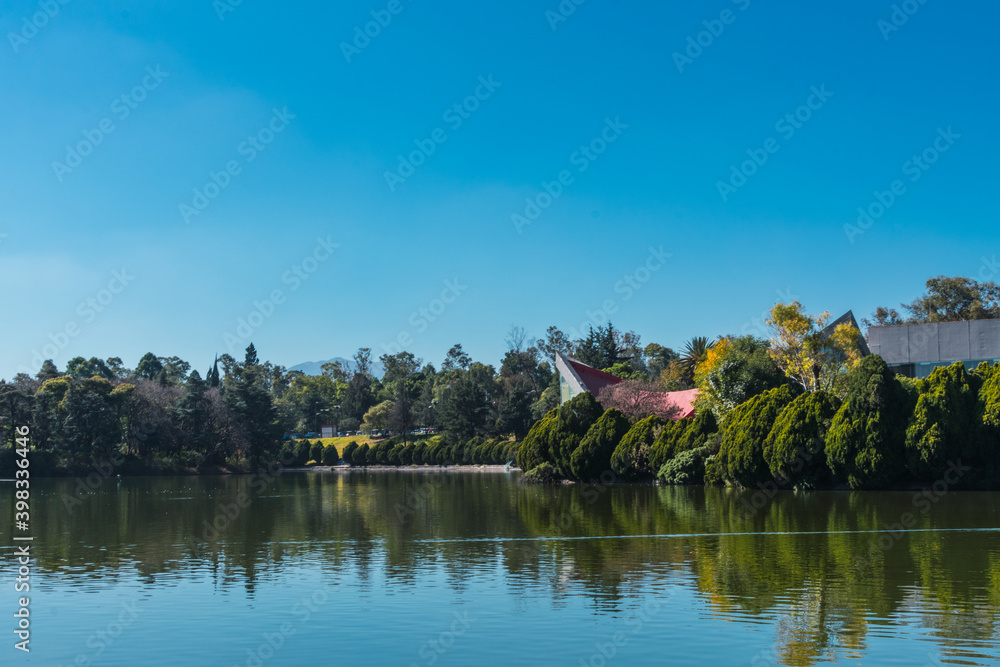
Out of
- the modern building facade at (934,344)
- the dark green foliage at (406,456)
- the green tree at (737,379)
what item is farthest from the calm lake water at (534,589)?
the dark green foliage at (406,456)

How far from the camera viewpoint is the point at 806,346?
46688 mm

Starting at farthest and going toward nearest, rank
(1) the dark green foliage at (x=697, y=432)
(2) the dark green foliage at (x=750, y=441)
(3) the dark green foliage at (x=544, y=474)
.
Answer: (3) the dark green foliage at (x=544, y=474) → (1) the dark green foliage at (x=697, y=432) → (2) the dark green foliage at (x=750, y=441)

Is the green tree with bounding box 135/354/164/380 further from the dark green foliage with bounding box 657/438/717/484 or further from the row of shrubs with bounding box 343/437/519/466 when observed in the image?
the dark green foliage with bounding box 657/438/717/484

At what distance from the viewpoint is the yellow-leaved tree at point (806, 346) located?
1826 inches

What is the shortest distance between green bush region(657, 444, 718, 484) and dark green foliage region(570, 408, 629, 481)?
4701 mm

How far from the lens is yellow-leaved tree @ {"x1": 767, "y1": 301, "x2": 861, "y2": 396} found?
46375mm

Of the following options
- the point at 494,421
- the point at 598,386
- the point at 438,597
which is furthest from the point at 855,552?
the point at 494,421

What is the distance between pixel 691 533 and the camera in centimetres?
1877

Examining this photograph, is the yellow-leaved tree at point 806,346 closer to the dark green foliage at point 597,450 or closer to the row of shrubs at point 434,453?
the dark green foliage at point 597,450

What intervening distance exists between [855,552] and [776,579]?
11.0 ft

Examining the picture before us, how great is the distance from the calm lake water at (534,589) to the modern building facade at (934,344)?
82.2 ft

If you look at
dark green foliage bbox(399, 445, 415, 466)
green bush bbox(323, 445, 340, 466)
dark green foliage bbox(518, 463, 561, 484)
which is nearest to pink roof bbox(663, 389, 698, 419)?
dark green foliage bbox(518, 463, 561, 484)

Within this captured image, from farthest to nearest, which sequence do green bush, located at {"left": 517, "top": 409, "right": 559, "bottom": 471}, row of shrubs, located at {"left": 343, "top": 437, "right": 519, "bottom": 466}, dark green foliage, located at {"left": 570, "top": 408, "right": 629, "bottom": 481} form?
row of shrubs, located at {"left": 343, "top": 437, "right": 519, "bottom": 466}
green bush, located at {"left": 517, "top": 409, "right": 559, "bottom": 471}
dark green foliage, located at {"left": 570, "top": 408, "right": 629, "bottom": 481}

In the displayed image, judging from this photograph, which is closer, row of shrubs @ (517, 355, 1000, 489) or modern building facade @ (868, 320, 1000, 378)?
row of shrubs @ (517, 355, 1000, 489)
